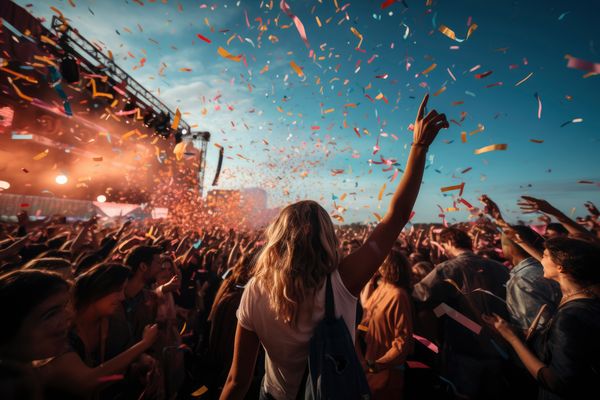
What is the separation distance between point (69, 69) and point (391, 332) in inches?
467

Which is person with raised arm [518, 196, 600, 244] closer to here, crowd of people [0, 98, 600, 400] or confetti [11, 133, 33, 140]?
crowd of people [0, 98, 600, 400]

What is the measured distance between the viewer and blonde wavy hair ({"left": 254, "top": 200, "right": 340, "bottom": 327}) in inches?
49.1

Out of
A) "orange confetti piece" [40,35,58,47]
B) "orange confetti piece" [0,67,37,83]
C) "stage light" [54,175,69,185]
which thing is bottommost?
"stage light" [54,175,69,185]

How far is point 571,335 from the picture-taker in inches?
60.5

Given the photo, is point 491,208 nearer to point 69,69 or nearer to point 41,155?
point 69,69

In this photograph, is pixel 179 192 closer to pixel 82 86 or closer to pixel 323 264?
pixel 82 86

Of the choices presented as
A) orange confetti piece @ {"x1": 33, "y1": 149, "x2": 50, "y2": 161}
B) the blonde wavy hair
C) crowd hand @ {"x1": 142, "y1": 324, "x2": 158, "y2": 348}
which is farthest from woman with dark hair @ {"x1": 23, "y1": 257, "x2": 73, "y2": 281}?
orange confetti piece @ {"x1": 33, "y1": 149, "x2": 50, "y2": 161}

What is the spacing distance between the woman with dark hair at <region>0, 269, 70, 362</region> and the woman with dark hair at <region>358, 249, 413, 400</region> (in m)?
2.47

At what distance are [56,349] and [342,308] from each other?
1562 millimetres

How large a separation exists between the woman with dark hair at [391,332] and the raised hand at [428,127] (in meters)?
1.82

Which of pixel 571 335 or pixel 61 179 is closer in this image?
pixel 571 335

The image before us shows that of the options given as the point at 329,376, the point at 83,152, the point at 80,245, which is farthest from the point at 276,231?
the point at 83,152

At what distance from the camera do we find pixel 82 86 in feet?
33.5

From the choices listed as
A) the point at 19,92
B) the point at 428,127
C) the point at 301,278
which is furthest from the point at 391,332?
the point at 19,92
